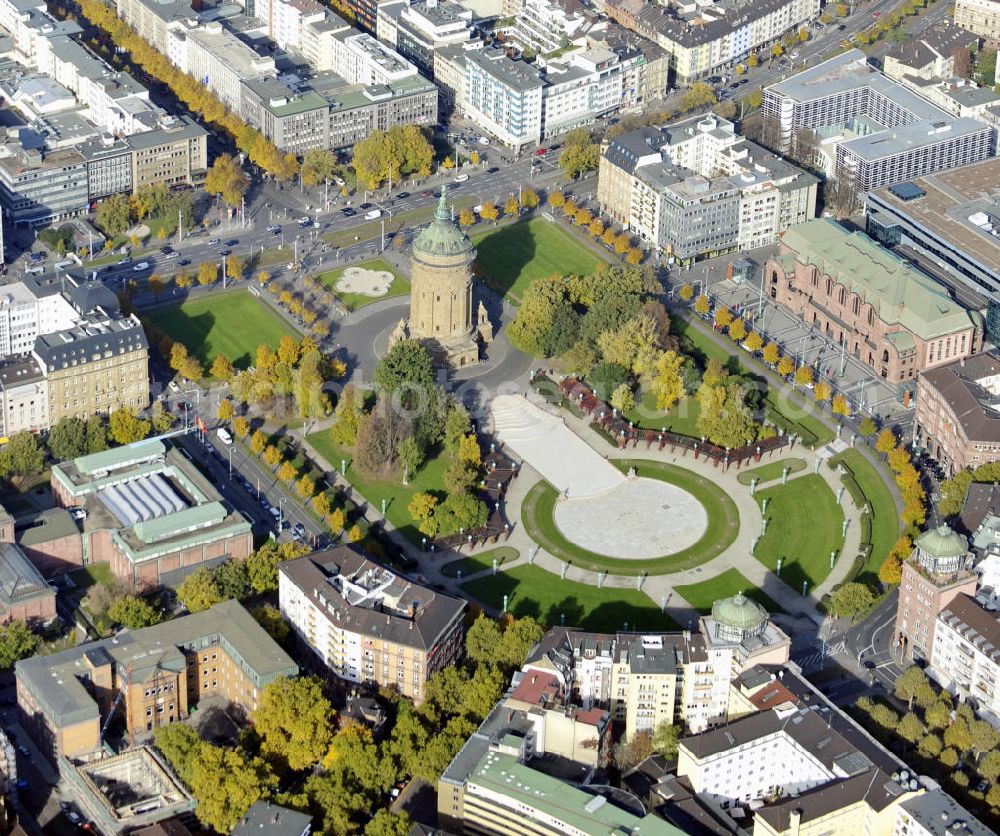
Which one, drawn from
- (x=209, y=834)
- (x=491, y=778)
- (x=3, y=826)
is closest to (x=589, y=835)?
(x=491, y=778)

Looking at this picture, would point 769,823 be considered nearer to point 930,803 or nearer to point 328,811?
point 930,803

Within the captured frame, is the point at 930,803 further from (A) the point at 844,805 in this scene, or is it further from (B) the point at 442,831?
(B) the point at 442,831

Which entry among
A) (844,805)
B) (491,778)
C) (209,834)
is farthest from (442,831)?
(844,805)

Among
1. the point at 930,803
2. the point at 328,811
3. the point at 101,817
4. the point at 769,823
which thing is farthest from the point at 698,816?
the point at 101,817

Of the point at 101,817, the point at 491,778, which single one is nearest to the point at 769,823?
the point at 491,778

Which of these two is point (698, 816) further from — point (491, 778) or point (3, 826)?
point (3, 826)

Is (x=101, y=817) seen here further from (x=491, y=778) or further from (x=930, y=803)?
(x=930, y=803)
